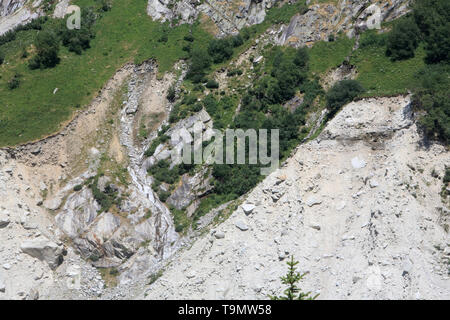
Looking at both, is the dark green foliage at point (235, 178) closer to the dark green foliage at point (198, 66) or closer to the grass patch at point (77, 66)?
the dark green foliage at point (198, 66)

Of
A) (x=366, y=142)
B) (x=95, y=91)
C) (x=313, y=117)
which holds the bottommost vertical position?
(x=366, y=142)

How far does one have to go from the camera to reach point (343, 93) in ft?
176

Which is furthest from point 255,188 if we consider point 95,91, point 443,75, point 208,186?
point 95,91

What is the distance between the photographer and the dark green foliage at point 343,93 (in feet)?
175

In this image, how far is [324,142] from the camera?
51812mm

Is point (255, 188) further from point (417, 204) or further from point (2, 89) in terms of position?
point (2, 89)

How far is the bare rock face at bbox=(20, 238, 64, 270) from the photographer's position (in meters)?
51.1

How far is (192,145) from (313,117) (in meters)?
12.5

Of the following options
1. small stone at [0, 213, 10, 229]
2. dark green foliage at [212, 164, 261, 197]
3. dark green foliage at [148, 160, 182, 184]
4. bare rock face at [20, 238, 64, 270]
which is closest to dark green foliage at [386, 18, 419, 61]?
dark green foliage at [212, 164, 261, 197]

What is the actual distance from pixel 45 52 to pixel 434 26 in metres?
42.5

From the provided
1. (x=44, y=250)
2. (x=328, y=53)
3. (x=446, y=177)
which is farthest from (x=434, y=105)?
(x=44, y=250)

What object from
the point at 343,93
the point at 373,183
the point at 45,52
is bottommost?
the point at 373,183

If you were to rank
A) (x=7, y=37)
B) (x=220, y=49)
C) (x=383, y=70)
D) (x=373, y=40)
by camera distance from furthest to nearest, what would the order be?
(x=7, y=37) < (x=220, y=49) < (x=373, y=40) < (x=383, y=70)

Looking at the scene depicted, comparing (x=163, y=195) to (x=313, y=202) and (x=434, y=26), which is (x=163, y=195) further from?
(x=434, y=26)
